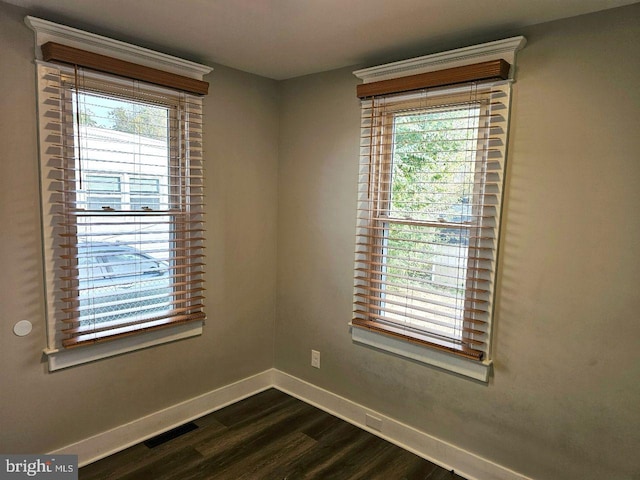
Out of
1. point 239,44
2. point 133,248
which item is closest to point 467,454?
point 133,248

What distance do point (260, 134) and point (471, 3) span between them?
5.42ft

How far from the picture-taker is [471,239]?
220 centimetres

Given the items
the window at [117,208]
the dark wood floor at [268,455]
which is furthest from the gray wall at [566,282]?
the window at [117,208]

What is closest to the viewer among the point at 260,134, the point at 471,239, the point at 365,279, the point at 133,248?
the point at 471,239

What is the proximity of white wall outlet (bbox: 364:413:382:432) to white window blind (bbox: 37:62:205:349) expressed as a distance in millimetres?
1288

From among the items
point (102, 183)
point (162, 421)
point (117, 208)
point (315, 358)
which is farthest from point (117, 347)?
point (315, 358)

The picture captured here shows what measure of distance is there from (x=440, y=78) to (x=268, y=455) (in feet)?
7.52

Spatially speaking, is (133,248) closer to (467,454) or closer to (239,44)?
(239,44)

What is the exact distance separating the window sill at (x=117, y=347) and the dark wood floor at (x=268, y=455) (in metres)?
0.57

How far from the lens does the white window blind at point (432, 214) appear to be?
2.14 m

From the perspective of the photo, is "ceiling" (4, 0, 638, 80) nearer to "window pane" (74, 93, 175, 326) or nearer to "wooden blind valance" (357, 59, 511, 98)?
"wooden blind valance" (357, 59, 511, 98)

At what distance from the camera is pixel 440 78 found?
220 cm

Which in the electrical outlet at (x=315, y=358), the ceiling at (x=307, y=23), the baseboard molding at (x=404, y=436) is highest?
the ceiling at (x=307, y=23)

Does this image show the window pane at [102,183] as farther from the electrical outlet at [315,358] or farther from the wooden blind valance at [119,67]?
the electrical outlet at [315,358]
